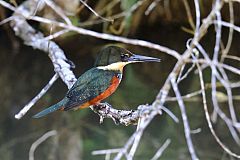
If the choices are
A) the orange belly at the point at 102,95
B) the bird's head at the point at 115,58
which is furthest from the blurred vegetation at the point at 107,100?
the orange belly at the point at 102,95

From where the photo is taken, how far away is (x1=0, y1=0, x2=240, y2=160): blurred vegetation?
415 centimetres

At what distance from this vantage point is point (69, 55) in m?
5.69

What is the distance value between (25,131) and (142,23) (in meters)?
2.22

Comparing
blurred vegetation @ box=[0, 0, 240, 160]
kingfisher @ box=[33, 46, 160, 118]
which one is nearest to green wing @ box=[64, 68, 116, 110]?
kingfisher @ box=[33, 46, 160, 118]

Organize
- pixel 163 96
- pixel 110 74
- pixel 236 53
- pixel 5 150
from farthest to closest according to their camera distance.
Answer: pixel 236 53 → pixel 5 150 → pixel 110 74 → pixel 163 96

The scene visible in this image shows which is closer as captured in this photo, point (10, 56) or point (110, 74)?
point (110, 74)

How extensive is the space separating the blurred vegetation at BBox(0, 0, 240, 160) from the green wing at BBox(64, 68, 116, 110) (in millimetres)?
790

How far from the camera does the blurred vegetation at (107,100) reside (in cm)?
415

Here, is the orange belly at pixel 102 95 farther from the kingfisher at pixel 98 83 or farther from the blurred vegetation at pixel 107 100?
the blurred vegetation at pixel 107 100

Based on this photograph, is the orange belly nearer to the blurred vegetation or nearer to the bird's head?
the bird's head

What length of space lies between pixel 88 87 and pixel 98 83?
0.05m

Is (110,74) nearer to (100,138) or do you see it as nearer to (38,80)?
(100,138)

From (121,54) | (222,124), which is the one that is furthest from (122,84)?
(121,54)

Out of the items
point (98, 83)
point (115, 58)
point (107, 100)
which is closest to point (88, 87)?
point (98, 83)
